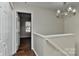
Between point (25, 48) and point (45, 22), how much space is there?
465 mm

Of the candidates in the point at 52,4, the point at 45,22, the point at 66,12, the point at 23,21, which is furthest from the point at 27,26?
the point at 66,12

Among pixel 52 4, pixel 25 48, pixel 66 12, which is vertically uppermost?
pixel 52 4

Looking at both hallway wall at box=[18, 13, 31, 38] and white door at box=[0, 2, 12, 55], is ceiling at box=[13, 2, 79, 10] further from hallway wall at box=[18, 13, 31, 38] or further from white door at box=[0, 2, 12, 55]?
white door at box=[0, 2, 12, 55]

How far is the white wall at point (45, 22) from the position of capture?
4.41 ft

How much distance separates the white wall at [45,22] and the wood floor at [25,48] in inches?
7.6

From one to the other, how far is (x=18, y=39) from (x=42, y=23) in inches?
15.7

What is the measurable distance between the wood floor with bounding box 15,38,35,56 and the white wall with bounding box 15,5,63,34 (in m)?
0.19

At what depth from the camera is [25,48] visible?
4.54 feet

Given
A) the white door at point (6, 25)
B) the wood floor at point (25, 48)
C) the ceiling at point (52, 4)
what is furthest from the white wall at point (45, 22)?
the white door at point (6, 25)

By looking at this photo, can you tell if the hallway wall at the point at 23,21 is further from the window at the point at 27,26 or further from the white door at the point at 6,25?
the white door at the point at 6,25

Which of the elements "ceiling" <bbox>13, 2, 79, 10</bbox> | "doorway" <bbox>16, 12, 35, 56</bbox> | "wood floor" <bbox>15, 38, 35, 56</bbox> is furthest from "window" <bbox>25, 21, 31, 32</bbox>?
"ceiling" <bbox>13, 2, 79, 10</bbox>

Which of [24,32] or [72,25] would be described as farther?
[72,25]

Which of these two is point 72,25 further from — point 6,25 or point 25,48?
point 6,25

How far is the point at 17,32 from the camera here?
129 cm
